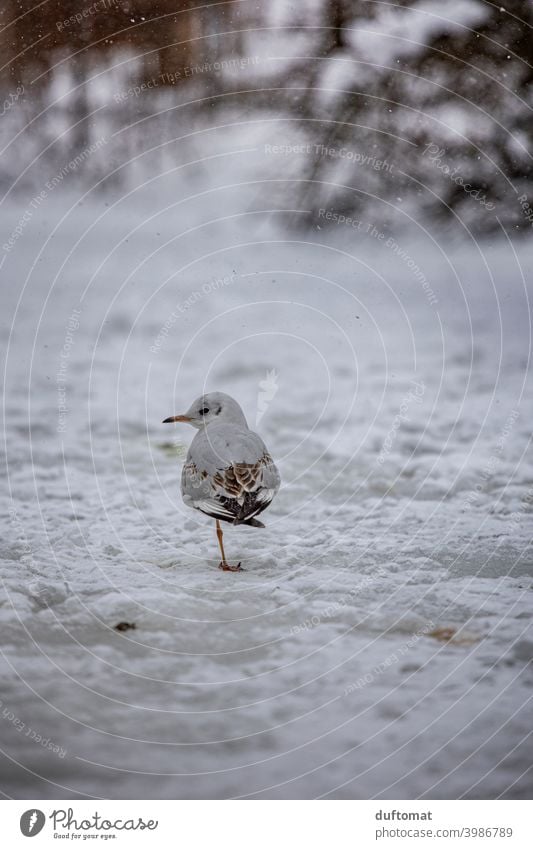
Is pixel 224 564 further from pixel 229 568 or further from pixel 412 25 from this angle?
pixel 412 25

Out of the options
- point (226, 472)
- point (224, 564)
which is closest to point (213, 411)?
point (226, 472)

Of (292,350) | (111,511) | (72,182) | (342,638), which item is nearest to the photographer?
(342,638)

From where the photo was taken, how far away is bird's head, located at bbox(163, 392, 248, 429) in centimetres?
140

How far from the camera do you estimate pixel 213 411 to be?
141 cm

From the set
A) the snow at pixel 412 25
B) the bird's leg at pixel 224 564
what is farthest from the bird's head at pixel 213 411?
the snow at pixel 412 25

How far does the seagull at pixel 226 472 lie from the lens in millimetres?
1238

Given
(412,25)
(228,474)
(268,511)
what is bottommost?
(228,474)

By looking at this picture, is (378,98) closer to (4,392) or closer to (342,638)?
(4,392)

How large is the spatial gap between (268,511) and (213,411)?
0.29 metres

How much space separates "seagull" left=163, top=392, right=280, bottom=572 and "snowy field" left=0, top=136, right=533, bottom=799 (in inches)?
4.9

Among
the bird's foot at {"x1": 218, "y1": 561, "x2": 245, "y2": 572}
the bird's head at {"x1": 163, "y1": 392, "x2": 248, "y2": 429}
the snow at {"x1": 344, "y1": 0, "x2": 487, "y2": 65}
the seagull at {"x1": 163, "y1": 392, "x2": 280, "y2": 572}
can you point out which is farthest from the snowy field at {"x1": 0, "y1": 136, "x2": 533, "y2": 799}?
the snow at {"x1": 344, "y1": 0, "x2": 487, "y2": 65}
